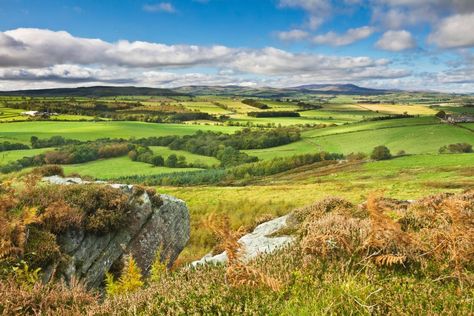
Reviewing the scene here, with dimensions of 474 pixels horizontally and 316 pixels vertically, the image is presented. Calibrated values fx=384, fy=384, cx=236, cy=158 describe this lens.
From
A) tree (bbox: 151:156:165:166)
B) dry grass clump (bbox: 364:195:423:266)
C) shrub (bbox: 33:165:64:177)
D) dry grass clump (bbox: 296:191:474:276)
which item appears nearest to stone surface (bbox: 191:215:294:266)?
dry grass clump (bbox: 296:191:474:276)

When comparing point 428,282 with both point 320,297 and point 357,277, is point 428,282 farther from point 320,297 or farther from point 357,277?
point 320,297

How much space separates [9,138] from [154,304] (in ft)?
483

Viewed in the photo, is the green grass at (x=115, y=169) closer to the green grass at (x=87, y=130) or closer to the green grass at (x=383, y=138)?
the green grass at (x=87, y=130)

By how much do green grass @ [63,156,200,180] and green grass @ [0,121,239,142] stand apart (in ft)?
96.6

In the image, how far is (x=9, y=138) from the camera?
130250mm

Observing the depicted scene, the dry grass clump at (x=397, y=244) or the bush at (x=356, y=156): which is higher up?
the dry grass clump at (x=397, y=244)

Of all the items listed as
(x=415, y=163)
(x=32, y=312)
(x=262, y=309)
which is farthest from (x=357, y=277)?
(x=415, y=163)

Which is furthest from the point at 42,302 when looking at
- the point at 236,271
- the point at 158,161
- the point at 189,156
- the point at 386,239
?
the point at 189,156

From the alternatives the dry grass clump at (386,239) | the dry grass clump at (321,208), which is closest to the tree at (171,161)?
the dry grass clump at (321,208)

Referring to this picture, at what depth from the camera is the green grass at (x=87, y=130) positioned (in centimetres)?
13988

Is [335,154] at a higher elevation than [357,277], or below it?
below

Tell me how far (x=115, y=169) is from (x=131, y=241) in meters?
100

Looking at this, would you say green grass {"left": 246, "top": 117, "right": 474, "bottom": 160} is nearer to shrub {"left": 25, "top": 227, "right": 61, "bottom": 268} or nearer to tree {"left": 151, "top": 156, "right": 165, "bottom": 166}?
tree {"left": 151, "top": 156, "right": 165, "bottom": 166}

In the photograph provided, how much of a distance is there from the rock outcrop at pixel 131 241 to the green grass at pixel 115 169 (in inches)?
3419
